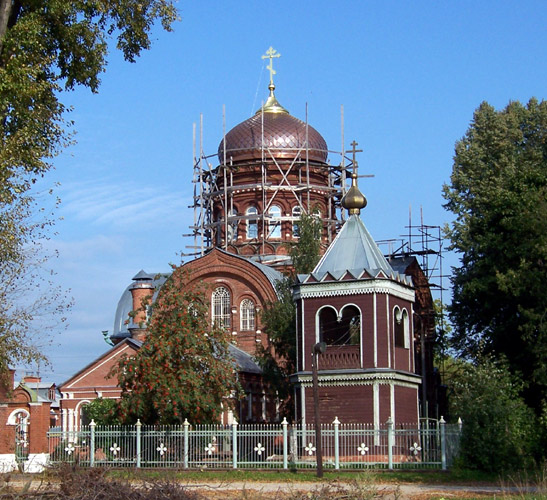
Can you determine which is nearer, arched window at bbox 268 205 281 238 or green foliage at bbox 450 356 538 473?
green foliage at bbox 450 356 538 473

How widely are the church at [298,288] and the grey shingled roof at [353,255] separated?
0.03 m

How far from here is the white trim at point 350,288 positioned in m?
23.8

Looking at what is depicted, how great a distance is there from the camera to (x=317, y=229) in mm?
32094

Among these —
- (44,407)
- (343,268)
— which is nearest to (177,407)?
(44,407)

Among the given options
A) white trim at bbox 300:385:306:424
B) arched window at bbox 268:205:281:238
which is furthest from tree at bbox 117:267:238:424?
arched window at bbox 268:205:281:238

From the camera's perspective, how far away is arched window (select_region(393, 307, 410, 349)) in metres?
24.8

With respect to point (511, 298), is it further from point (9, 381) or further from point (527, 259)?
point (9, 381)

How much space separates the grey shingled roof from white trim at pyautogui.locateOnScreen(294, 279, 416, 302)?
242 mm

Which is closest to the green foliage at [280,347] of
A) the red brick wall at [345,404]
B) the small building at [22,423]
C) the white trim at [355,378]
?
the white trim at [355,378]

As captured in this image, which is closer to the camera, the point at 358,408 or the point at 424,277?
the point at 358,408

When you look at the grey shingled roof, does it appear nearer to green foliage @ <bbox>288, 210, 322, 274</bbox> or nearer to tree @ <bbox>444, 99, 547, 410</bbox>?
tree @ <bbox>444, 99, 547, 410</bbox>

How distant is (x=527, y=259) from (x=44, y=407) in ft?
42.6

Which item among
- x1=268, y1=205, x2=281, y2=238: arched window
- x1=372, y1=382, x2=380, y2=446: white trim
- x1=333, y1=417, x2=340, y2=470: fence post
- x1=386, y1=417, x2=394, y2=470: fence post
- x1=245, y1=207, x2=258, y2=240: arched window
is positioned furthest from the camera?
x1=245, y1=207, x2=258, y2=240: arched window

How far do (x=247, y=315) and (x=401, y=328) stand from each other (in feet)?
34.1
